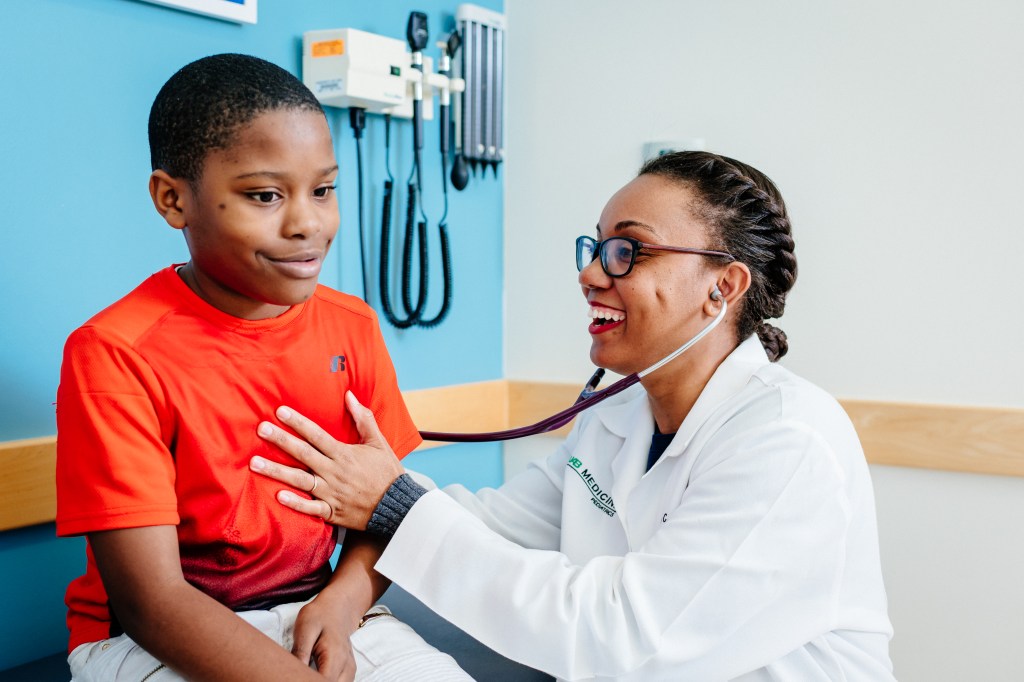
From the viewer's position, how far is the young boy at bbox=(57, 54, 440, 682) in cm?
100

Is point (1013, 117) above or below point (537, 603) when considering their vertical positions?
above

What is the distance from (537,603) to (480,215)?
149cm

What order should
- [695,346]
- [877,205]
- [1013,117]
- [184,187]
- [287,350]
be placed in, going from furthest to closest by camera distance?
[877,205], [1013,117], [695,346], [287,350], [184,187]

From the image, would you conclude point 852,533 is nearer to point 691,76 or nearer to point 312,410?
point 312,410

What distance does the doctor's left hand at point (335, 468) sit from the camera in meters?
1.15

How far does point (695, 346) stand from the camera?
4.70ft

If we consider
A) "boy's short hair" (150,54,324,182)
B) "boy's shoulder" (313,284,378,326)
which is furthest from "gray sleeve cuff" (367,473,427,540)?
"boy's short hair" (150,54,324,182)

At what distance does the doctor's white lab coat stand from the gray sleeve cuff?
2 centimetres

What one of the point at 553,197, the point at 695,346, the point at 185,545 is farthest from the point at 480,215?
the point at 185,545

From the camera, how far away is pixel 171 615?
1.00 metres

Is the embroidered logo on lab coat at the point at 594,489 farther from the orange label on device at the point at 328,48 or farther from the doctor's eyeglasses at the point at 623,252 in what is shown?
the orange label on device at the point at 328,48

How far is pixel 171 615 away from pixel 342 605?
230 mm

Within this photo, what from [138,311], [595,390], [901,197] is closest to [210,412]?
[138,311]

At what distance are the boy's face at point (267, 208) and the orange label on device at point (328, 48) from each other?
0.90m
